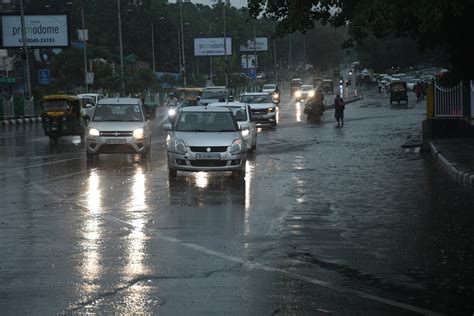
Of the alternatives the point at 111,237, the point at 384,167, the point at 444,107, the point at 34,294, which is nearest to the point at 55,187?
the point at 111,237

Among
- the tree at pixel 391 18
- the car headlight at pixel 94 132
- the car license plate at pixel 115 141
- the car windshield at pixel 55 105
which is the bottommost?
the car license plate at pixel 115 141

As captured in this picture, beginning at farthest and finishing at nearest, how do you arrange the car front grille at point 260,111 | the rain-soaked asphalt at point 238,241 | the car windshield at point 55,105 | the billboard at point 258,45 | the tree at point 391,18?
1. the billboard at point 258,45
2. the car front grille at point 260,111
3. the car windshield at point 55,105
4. the tree at point 391,18
5. the rain-soaked asphalt at point 238,241

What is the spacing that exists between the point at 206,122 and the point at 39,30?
5014cm

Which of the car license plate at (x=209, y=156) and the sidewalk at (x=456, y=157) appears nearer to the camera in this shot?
the sidewalk at (x=456, y=157)

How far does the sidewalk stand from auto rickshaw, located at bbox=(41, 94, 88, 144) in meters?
14.4

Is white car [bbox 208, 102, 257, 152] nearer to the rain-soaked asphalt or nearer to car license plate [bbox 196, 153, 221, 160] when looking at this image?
the rain-soaked asphalt

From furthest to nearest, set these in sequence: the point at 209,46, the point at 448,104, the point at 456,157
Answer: the point at 209,46
the point at 448,104
the point at 456,157

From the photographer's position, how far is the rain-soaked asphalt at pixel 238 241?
8.30 metres

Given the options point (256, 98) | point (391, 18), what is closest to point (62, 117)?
point (256, 98)

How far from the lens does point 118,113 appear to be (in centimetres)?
2606

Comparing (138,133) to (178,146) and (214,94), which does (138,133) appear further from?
(214,94)

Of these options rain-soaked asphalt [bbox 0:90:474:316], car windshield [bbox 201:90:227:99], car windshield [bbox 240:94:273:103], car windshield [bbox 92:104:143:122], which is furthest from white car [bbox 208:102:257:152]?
car windshield [bbox 201:90:227:99]

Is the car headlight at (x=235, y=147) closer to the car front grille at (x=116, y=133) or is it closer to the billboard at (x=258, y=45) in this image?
the car front grille at (x=116, y=133)

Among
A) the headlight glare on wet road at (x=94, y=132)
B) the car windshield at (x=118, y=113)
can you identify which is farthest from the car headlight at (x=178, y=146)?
the car windshield at (x=118, y=113)
